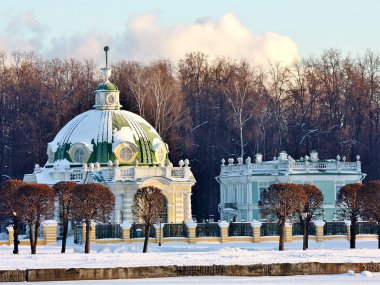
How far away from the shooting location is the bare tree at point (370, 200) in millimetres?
73875

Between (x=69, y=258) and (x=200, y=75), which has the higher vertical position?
(x=200, y=75)

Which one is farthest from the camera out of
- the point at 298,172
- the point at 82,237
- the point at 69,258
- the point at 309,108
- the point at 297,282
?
the point at 309,108

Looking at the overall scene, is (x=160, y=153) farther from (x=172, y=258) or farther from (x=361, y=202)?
(x=172, y=258)

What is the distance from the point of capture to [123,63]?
11906 centimetres

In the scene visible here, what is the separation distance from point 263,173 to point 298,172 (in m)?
2.21

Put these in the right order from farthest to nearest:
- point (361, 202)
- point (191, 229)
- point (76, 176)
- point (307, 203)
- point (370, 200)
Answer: point (76, 176)
point (191, 229)
point (307, 203)
point (361, 202)
point (370, 200)

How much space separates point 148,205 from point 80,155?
514 inches

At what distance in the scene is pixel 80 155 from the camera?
8644cm

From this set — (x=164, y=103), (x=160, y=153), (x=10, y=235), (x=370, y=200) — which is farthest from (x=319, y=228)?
(x=164, y=103)

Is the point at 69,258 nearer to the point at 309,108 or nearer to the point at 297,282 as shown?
the point at 297,282

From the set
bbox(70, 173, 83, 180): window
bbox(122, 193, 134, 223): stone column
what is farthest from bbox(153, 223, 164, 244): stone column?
bbox(70, 173, 83, 180): window

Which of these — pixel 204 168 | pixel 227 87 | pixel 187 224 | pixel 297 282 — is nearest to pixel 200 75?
pixel 227 87

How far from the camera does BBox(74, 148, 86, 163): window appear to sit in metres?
86.3

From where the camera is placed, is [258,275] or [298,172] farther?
[298,172]
